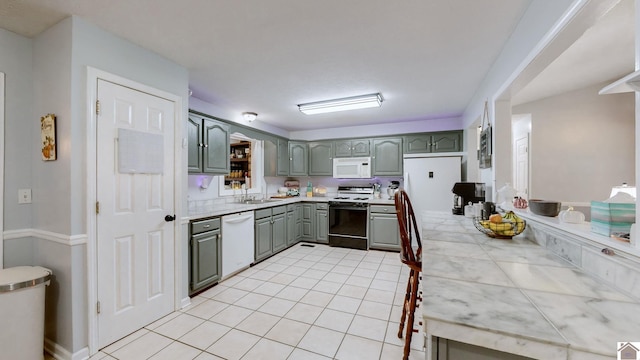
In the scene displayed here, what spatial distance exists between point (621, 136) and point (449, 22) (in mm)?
3253

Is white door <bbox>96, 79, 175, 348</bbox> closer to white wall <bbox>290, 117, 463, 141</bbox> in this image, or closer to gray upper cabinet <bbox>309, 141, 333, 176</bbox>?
gray upper cabinet <bbox>309, 141, 333, 176</bbox>

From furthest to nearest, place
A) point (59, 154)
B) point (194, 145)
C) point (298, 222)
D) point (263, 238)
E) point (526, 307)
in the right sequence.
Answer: point (298, 222), point (263, 238), point (194, 145), point (59, 154), point (526, 307)

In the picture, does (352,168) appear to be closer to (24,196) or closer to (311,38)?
(311,38)

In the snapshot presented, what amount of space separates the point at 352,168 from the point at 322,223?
1.18m

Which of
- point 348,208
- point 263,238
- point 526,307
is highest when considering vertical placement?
point 526,307

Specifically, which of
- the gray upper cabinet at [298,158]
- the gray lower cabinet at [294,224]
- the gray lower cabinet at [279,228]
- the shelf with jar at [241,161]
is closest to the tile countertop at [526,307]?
the gray lower cabinet at [279,228]

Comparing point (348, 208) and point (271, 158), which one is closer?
point (348, 208)

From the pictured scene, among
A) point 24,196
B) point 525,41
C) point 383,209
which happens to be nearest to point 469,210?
point 525,41

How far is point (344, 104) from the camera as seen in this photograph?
337 centimetres

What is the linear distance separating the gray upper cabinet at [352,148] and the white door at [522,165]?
7.76 ft

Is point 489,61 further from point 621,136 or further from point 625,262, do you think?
point 621,136

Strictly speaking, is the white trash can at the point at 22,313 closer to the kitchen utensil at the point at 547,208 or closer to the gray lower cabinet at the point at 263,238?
the gray lower cabinet at the point at 263,238

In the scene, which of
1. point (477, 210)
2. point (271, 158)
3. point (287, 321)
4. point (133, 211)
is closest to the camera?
point (133, 211)

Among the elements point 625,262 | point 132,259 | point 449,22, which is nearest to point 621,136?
point 449,22
